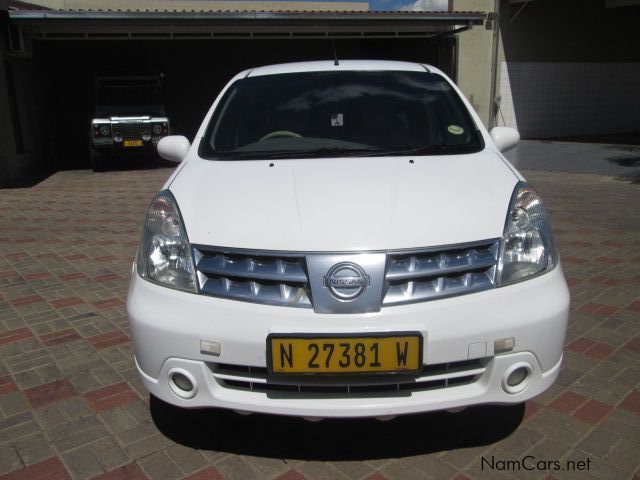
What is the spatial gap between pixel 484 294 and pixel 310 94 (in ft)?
5.69

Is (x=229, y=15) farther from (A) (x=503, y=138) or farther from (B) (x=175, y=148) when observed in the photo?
(A) (x=503, y=138)

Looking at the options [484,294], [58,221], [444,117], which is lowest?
[58,221]

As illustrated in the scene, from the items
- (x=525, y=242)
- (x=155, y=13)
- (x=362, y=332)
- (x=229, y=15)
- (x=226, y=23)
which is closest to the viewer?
(x=362, y=332)

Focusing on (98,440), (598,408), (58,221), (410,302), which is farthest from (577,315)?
(58,221)

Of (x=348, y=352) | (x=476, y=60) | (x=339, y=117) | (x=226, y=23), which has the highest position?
(x=226, y=23)

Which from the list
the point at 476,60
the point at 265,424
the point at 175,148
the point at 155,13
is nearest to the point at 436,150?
the point at 175,148

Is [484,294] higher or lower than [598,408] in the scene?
higher

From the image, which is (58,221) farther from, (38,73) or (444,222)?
(38,73)

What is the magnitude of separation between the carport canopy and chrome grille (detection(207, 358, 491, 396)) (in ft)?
32.6

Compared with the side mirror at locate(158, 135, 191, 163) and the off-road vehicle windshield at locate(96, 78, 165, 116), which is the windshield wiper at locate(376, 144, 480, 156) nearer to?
the side mirror at locate(158, 135, 191, 163)

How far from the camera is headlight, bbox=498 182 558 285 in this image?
2096mm

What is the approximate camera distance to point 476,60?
14.8 m

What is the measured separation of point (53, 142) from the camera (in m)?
15.0

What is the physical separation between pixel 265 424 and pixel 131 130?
11.3 meters
